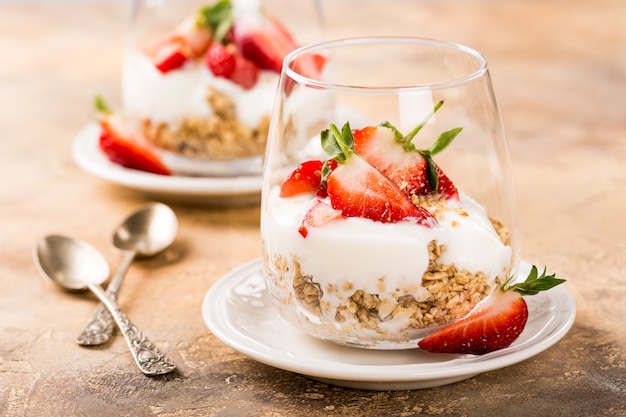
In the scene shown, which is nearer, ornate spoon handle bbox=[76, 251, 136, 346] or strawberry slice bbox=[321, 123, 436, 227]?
strawberry slice bbox=[321, 123, 436, 227]

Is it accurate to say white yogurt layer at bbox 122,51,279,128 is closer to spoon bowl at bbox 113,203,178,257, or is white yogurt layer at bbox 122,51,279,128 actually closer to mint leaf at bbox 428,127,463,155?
spoon bowl at bbox 113,203,178,257

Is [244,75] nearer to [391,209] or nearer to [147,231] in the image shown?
[147,231]

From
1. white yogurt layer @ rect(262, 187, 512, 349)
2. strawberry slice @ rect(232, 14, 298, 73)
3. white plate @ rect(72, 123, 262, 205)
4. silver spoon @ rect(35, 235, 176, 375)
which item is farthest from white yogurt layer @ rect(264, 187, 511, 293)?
strawberry slice @ rect(232, 14, 298, 73)

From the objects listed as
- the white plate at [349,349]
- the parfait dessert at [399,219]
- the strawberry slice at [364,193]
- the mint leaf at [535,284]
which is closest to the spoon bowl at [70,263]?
the white plate at [349,349]

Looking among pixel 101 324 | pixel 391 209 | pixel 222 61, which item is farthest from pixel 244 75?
pixel 391 209

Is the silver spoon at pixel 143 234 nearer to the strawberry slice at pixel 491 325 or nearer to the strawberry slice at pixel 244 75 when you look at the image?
the strawberry slice at pixel 244 75
